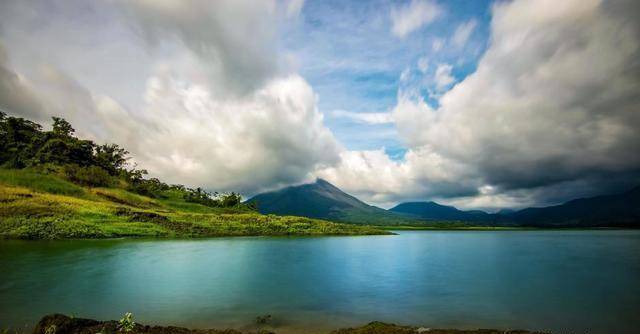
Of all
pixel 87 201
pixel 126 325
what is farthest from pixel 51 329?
pixel 87 201

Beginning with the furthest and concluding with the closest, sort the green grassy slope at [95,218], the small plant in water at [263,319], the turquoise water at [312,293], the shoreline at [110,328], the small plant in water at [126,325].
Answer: the green grassy slope at [95,218] → the turquoise water at [312,293] → the small plant in water at [263,319] → the small plant in water at [126,325] → the shoreline at [110,328]

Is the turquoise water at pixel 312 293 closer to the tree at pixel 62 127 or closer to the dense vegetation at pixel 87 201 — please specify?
the dense vegetation at pixel 87 201

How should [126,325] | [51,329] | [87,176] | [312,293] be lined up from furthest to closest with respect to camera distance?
[87,176]
[312,293]
[126,325]
[51,329]

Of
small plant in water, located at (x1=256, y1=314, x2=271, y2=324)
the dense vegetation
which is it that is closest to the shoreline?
small plant in water, located at (x1=256, y1=314, x2=271, y2=324)

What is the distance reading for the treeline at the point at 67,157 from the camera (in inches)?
3976

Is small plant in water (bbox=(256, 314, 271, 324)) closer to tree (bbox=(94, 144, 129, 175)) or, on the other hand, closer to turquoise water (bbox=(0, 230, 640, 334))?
turquoise water (bbox=(0, 230, 640, 334))

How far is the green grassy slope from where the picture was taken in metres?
54.9

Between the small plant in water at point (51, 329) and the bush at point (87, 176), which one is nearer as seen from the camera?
the small plant in water at point (51, 329)

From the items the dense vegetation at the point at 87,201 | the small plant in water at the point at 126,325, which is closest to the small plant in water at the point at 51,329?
the small plant in water at the point at 126,325

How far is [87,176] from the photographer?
101 metres

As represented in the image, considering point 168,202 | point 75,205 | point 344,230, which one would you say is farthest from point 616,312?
point 168,202

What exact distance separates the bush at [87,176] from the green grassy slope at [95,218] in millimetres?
5539

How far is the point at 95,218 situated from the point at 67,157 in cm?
6973

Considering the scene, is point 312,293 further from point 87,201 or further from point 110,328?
point 87,201
